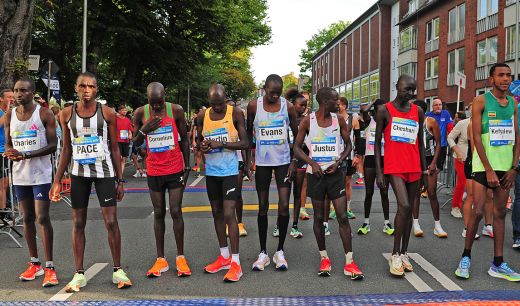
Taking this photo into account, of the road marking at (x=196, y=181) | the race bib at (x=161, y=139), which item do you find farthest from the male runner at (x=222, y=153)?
the road marking at (x=196, y=181)

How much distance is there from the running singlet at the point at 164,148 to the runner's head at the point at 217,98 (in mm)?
443

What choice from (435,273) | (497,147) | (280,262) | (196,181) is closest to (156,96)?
(280,262)

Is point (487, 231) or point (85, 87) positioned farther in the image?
point (487, 231)

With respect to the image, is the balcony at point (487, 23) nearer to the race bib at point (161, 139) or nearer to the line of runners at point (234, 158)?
the line of runners at point (234, 158)

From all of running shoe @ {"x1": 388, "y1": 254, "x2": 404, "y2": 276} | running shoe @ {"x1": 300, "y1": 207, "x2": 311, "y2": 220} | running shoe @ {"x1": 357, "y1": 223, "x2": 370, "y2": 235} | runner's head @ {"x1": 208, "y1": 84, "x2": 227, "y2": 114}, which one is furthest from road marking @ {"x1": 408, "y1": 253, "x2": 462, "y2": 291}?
runner's head @ {"x1": 208, "y1": 84, "x2": 227, "y2": 114}

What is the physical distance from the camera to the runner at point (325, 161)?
527 cm

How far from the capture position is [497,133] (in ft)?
17.1

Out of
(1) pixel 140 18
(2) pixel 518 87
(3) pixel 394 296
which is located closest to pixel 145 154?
(3) pixel 394 296

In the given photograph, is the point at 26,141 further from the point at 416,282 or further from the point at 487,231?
the point at 487,231

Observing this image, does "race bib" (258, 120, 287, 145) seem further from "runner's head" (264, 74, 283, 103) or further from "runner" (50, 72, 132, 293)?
"runner" (50, 72, 132, 293)

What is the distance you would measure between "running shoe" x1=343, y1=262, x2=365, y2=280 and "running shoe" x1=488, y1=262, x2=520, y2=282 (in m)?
1.28

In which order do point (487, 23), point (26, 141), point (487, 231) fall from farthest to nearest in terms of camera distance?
1. point (487, 23)
2. point (487, 231)
3. point (26, 141)

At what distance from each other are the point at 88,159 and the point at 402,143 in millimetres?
3098

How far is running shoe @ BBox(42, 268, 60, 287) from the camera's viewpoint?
4930 mm
